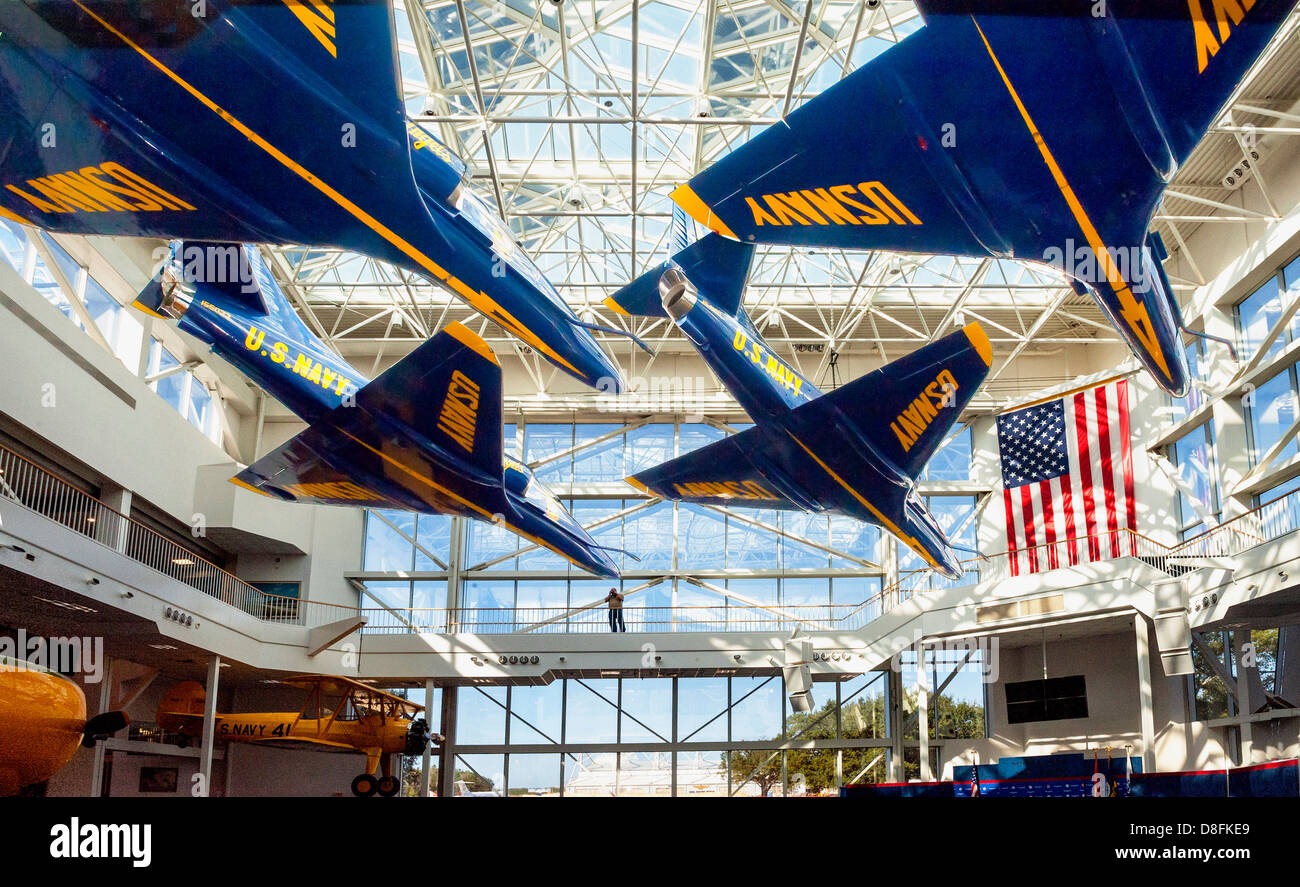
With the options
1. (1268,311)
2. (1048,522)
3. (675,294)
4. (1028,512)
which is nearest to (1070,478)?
(1048,522)

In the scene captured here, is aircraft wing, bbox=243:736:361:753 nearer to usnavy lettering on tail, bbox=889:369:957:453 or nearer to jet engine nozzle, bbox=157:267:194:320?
jet engine nozzle, bbox=157:267:194:320

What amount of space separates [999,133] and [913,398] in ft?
23.5

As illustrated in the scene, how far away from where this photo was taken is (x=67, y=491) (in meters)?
22.8

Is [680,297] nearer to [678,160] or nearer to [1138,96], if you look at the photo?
[1138,96]

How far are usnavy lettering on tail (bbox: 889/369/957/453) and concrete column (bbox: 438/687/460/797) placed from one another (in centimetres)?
1984

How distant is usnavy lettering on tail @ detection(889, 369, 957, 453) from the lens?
16.7m

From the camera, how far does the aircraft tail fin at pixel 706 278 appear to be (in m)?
15.1

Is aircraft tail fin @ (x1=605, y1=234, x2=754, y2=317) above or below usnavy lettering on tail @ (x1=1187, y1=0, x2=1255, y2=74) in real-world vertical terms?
above

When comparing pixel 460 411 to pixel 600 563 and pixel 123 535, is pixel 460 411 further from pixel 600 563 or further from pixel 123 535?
pixel 123 535

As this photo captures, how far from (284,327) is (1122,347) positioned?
85.9 feet

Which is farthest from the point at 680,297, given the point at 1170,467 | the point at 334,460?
the point at 1170,467
